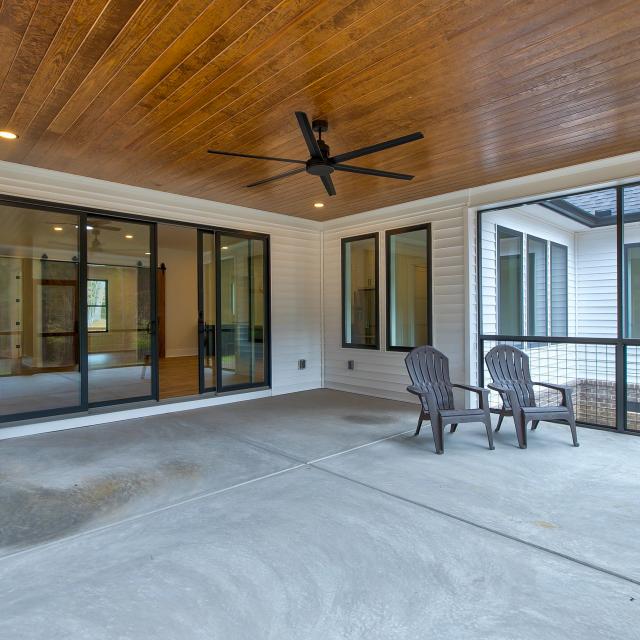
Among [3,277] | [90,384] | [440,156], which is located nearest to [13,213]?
[3,277]

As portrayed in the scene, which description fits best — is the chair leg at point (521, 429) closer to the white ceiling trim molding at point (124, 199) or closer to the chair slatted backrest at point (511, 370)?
the chair slatted backrest at point (511, 370)

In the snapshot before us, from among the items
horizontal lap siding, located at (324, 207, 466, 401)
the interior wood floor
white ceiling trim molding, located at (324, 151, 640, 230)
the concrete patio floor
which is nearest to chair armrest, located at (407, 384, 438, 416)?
the concrete patio floor

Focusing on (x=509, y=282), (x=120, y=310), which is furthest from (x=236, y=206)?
(x=509, y=282)

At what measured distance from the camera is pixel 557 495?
119 inches

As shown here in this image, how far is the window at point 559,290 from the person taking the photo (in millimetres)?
6730

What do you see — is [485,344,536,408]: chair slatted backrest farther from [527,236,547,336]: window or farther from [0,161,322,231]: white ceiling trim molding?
[0,161,322,231]: white ceiling trim molding

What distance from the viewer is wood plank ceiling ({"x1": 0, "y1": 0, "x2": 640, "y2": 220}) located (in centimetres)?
235

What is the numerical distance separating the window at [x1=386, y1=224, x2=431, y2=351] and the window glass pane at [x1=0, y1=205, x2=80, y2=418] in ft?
13.5

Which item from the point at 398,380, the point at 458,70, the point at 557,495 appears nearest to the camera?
the point at 458,70

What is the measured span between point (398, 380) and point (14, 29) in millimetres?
5428

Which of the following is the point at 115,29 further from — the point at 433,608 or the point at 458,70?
the point at 433,608

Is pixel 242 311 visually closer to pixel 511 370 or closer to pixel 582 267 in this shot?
pixel 511 370

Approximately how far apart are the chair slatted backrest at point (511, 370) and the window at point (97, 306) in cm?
452

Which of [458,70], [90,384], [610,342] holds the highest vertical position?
[458,70]
